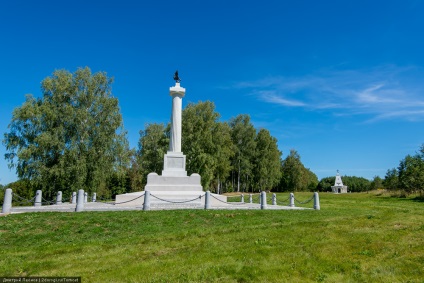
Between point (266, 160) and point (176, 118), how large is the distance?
33.4 m

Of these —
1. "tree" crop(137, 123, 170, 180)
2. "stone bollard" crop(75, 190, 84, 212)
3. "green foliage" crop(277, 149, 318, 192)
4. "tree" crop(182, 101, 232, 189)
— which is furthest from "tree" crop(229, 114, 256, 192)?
"stone bollard" crop(75, 190, 84, 212)

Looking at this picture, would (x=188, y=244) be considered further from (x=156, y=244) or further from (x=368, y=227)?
(x=368, y=227)

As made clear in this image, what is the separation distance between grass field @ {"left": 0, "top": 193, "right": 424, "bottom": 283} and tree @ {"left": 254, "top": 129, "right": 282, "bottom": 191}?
4216cm

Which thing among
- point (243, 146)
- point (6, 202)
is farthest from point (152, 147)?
point (6, 202)

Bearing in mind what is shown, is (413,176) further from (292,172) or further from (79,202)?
(79,202)

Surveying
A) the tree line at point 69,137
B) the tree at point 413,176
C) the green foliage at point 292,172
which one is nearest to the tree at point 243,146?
the green foliage at point 292,172

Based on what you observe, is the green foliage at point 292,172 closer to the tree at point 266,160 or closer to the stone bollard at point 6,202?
the tree at point 266,160

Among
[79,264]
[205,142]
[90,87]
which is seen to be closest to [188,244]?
[79,264]

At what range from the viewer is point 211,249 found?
8859 mm

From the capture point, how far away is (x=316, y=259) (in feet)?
25.2

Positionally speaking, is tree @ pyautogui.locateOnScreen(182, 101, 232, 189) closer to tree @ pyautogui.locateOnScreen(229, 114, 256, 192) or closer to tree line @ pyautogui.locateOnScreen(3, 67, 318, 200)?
tree @ pyautogui.locateOnScreen(229, 114, 256, 192)

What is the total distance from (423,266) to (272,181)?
50.2 meters

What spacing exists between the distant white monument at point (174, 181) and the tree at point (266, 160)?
3273 cm

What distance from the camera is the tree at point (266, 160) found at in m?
55.4
